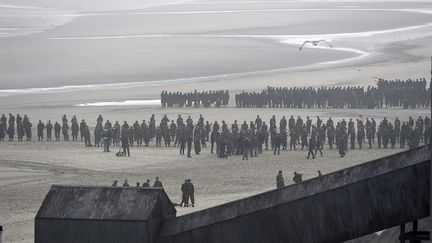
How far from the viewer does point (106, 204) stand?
10.2 metres

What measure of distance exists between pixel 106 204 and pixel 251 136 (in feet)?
72.4

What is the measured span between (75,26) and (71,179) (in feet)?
228

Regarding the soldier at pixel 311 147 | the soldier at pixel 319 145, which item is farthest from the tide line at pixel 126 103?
the soldier at pixel 311 147

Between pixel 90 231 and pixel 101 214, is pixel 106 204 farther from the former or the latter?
pixel 90 231

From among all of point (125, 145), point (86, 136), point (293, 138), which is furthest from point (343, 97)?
point (125, 145)

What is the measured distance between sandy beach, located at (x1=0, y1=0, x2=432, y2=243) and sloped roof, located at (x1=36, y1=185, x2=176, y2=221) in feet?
29.5

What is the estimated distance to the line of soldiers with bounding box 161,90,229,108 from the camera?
45.8m

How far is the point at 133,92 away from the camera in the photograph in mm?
→ 53094

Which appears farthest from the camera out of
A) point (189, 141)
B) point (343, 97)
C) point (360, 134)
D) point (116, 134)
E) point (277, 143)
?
point (343, 97)

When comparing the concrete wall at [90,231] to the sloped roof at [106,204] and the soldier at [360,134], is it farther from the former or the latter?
the soldier at [360,134]

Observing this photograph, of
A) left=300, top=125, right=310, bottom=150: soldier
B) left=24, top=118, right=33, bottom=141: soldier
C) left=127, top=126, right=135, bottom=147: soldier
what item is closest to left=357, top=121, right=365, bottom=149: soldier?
left=300, top=125, right=310, bottom=150: soldier

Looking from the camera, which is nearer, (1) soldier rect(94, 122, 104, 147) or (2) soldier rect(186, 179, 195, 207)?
(2) soldier rect(186, 179, 195, 207)

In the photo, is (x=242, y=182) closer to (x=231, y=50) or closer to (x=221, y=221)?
(x=221, y=221)

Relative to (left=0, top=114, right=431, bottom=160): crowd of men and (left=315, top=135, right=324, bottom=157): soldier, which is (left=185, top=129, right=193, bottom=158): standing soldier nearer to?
(left=0, top=114, right=431, bottom=160): crowd of men
